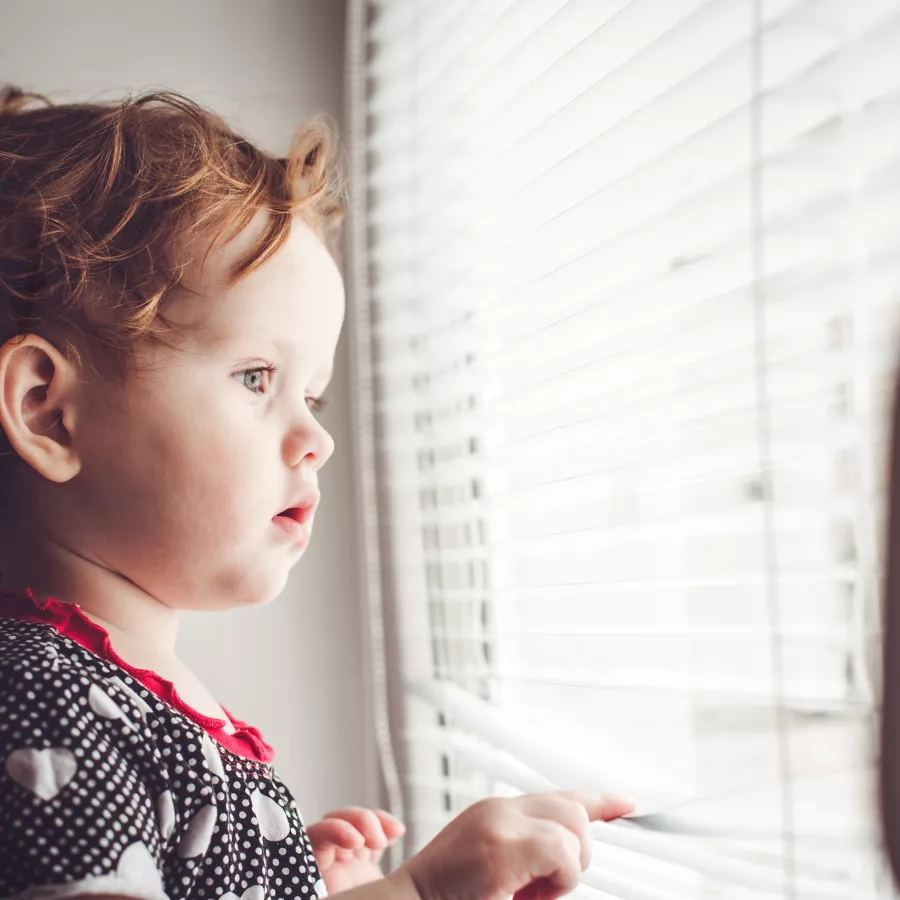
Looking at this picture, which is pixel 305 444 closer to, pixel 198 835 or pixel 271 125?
pixel 198 835

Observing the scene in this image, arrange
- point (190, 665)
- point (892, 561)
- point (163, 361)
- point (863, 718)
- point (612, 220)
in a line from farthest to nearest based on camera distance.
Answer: point (190, 665) < point (612, 220) < point (163, 361) < point (863, 718) < point (892, 561)

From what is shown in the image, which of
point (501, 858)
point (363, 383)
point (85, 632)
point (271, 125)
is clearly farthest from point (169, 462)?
point (271, 125)

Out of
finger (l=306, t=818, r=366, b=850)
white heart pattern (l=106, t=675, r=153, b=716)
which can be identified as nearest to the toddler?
white heart pattern (l=106, t=675, r=153, b=716)

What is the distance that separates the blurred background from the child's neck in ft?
1.31

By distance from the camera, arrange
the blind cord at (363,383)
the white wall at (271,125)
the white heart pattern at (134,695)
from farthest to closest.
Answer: the blind cord at (363,383), the white wall at (271,125), the white heart pattern at (134,695)

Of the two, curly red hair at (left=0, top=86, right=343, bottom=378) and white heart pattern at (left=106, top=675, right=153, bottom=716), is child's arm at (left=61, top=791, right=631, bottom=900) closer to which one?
white heart pattern at (left=106, top=675, right=153, bottom=716)

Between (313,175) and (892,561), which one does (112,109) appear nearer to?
(313,175)

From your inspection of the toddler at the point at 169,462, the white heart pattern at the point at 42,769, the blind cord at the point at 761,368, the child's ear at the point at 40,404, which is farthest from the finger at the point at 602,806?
the child's ear at the point at 40,404

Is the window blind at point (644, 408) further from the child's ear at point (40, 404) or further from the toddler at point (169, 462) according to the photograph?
the child's ear at point (40, 404)

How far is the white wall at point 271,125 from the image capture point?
1.18 m

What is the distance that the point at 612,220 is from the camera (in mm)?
875

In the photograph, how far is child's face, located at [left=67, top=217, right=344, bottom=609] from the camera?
2.40 feet

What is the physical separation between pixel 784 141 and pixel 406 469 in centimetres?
70

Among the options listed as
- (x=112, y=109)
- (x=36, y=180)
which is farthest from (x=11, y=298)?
(x=112, y=109)
